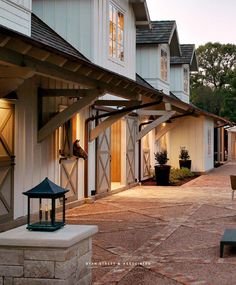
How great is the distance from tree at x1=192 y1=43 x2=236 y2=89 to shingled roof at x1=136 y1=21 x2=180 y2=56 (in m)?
38.0

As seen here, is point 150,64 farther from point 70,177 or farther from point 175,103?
point 70,177

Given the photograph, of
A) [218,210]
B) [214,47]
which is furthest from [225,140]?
[218,210]

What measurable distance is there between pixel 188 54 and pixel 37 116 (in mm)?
16312

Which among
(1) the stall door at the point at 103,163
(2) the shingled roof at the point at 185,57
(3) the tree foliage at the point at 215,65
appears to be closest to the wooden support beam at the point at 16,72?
(1) the stall door at the point at 103,163

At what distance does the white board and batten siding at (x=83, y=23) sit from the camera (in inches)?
506

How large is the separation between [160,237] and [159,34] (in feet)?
42.6

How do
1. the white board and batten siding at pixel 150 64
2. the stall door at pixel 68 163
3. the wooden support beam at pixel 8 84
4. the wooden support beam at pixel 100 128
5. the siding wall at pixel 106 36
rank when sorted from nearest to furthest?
the wooden support beam at pixel 8 84
the stall door at pixel 68 163
the wooden support beam at pixel 100 128
the siding wall at pixel 106 36
the white board and batten siding at pixel 150 64

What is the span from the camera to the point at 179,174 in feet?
66.4

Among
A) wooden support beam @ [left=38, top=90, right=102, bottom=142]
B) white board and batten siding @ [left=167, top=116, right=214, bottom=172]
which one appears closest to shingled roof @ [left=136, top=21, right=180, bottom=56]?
white board and batten siding @ [left=167, top=116, right=214, bottom=172]

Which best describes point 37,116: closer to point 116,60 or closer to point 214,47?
point 116,60

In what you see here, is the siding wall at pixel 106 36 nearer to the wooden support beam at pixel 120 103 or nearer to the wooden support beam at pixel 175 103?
the wooden support beam at pixel 120 103

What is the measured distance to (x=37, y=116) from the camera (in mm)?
9859

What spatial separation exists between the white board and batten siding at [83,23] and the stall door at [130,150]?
2897 mm

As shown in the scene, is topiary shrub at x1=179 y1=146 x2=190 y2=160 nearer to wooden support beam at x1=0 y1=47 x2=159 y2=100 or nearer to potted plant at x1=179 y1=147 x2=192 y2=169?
potted plant at x1=179 y1=147 x2=192 y2=169
